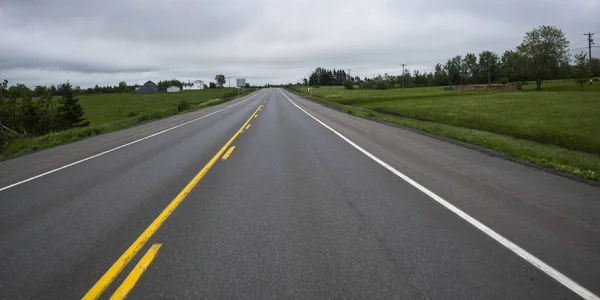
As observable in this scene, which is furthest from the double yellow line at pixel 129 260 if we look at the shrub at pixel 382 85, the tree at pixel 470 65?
the tree at pixel 470 65

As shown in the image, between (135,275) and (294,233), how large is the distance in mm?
1854

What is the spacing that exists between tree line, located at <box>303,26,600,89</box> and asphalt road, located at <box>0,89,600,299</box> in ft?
199

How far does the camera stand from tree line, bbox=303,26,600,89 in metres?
58.0

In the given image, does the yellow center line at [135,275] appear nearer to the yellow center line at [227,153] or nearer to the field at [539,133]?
the yellow center line at [227,153]

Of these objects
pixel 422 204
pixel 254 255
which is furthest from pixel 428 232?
pixel 254 255

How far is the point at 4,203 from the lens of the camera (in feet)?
20.7

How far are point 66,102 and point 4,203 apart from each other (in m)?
47.5

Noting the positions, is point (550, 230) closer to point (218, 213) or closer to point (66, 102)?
point (218, 213)

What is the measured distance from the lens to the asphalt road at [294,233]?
3309mm

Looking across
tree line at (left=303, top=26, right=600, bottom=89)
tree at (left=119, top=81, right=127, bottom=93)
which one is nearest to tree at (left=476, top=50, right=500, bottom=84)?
tree line at (left=303, top=26, right=600, bottom=89)

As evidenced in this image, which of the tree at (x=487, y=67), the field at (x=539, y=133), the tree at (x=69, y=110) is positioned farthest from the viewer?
the tree at (x=487, y=67)

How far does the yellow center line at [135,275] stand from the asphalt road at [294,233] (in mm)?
18

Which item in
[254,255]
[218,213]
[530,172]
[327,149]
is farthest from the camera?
[327,149]

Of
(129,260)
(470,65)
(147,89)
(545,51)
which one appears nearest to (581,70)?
(545,51)
